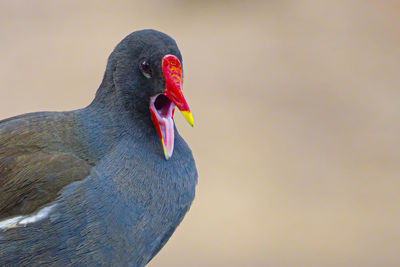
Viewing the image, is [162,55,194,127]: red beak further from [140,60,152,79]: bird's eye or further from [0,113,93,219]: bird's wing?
[0,113,93,219]: bird's wing

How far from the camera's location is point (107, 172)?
2.27 metres

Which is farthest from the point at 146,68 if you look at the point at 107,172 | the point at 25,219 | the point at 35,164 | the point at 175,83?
the point at 25,219

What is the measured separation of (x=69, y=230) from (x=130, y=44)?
71cm

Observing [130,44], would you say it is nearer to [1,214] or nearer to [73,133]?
[73,133]

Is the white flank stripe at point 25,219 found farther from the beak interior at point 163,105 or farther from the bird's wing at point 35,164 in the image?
the beak interior at point 163,105

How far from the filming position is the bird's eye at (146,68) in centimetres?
232

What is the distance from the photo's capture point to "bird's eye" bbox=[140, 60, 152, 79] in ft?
7.61

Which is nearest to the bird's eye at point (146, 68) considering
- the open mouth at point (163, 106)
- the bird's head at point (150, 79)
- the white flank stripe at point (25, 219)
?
the bird's head at point (150, 79)

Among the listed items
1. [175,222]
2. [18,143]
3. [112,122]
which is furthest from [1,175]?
[175,222]

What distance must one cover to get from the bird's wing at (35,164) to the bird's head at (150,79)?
9.7 inches

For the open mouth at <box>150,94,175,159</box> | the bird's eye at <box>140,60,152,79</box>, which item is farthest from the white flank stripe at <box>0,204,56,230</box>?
the bird's eye at <box>140,60,152,79</box>

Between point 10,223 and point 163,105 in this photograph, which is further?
point 163,105

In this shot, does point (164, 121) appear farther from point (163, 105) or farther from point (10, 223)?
point (10, 223)

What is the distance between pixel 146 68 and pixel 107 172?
0.41m
